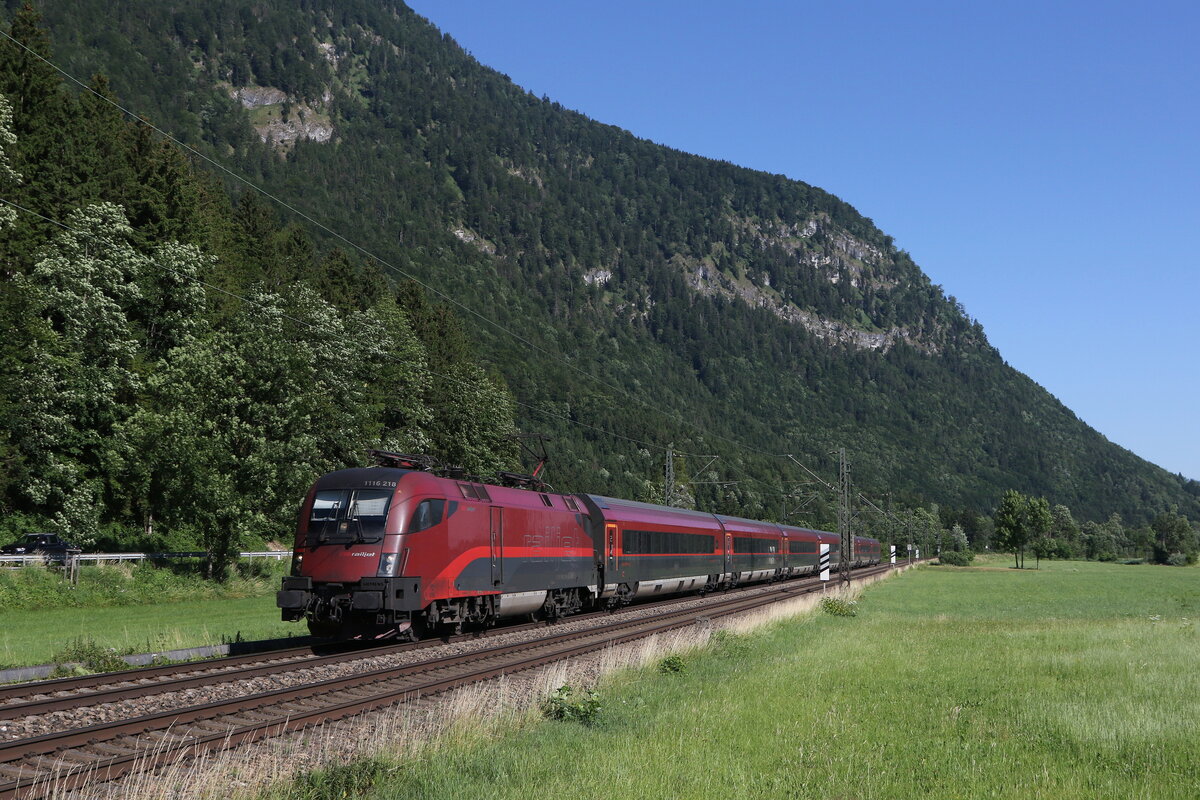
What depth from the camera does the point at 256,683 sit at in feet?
53.2

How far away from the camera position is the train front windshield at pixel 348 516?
822 inches

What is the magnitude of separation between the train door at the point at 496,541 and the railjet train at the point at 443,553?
1.2 inches

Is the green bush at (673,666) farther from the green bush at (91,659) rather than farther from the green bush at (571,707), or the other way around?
the green bush at (91,659)

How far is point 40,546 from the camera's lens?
1626 inches

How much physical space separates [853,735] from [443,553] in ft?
39.7

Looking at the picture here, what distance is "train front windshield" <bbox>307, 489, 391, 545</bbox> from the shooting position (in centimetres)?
2089

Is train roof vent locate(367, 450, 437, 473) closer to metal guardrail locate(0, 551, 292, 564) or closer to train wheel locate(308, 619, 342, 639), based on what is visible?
train wheel locate(308, 619, 342, 639)

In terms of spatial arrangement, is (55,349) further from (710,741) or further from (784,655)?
(710,741)

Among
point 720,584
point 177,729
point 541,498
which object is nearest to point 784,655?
point 541,498

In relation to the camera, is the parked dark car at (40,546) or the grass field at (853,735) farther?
the parked dark car at (40,546)

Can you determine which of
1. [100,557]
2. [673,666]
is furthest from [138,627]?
[673,666]

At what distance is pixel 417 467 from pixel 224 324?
36622 mm

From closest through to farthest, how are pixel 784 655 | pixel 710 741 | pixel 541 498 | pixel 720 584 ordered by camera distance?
pixel 710 741, pixel 784 655, pixel 541 498, pixel 720 584

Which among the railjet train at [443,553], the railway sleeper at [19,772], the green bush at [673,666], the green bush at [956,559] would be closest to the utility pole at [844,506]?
the railjet train at [443,553]
